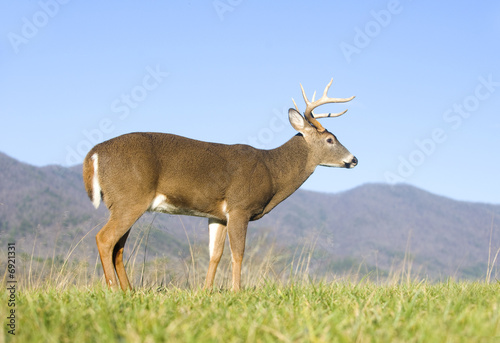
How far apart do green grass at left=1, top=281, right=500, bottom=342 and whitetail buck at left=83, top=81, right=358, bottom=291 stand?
Answer: 5.85 feet

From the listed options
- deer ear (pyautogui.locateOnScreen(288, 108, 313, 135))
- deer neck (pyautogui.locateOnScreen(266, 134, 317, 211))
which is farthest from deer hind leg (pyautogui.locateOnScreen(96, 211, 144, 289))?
deer ear (pyautogui.locateOnScreen(288, 108, 313, 135))

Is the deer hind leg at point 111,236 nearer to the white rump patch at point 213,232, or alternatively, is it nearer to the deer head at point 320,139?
the white rump patch at point 213,232

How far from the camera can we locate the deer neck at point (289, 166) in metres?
7.82

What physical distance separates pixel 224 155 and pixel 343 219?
59.1 meters

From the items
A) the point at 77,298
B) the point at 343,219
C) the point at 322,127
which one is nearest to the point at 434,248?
the point at 343,219

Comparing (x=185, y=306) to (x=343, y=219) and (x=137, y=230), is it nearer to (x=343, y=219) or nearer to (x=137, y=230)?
(x=137, y=230)

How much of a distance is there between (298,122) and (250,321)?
5276 millimetres

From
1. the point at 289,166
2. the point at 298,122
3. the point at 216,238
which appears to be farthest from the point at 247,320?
the point at 298,122

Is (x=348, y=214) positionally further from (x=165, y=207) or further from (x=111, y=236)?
(x=111, y=236)

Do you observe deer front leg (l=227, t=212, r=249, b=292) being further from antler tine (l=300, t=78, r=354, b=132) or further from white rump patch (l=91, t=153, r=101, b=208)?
antler tine (l=300, t=78, r=354, b=132)

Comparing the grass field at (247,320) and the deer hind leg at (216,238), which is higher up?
the grass field at (247,320)

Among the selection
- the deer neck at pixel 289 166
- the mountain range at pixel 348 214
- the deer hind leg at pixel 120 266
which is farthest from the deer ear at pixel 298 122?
the mountain range at pixel 348 214

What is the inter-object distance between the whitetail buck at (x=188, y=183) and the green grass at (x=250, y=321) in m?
1.78

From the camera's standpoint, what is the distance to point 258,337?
304 centimetres
